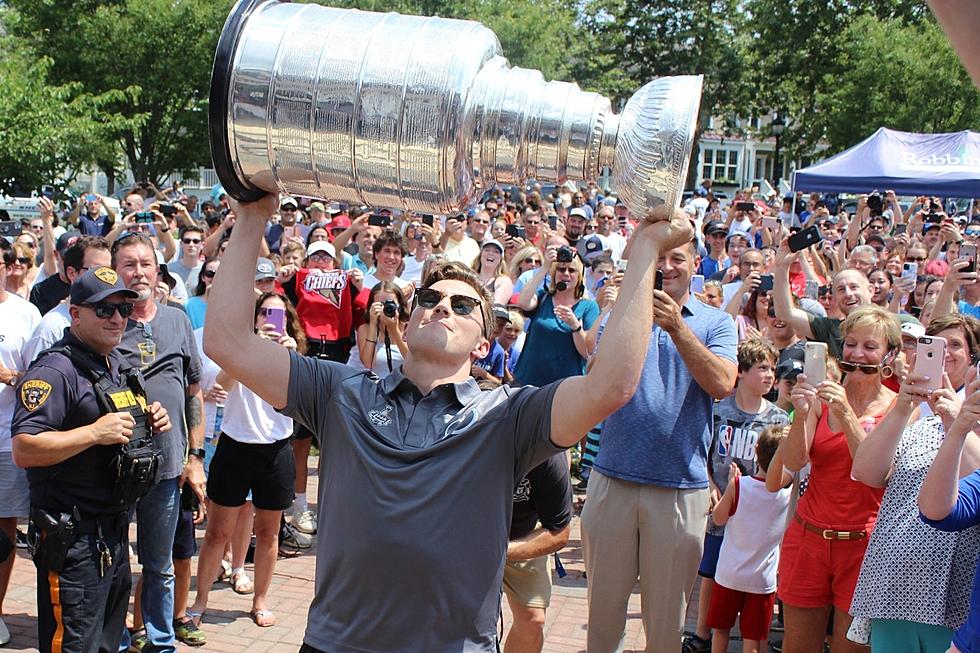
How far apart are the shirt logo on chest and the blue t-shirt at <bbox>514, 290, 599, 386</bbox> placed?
4.75 m

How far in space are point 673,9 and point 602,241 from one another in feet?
115

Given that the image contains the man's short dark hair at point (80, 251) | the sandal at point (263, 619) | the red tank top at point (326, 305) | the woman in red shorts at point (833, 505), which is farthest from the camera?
the red tank top at point (326, 305)

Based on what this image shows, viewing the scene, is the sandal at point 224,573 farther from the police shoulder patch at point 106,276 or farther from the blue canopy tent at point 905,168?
the blue canopy tent at point 905,168

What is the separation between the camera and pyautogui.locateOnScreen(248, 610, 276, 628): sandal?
588 cm

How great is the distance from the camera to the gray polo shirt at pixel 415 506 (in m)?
2.67

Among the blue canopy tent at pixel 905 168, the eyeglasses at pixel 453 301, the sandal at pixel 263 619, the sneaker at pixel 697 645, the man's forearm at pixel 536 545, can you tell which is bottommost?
the sandal at pixel 263 619

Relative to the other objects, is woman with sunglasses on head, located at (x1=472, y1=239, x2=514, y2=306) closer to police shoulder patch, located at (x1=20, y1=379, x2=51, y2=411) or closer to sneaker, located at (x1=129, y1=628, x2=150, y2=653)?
sneaker, located at (x1=129, y1=628, x2=150, y2=653)

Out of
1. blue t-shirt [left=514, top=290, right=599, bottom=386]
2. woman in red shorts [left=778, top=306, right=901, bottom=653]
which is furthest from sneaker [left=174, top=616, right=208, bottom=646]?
woman in red shorts [left=778, top=306, right=901, bottom=653]

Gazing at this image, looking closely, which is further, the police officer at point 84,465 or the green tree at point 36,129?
the green tree at point 36,129

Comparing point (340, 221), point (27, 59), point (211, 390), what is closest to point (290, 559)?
point (211, 390)

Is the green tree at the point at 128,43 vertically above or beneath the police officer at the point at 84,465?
above

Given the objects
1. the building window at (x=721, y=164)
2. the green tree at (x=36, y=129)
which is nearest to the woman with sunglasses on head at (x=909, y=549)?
the green tree at (x=36, y=129)

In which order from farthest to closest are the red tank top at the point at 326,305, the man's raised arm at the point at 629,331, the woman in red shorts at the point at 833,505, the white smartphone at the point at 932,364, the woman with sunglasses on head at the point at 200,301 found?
the red tank top at the point at 326,305 < the woman with sunglasses on head at the point at 200,301 < the woman in red shorts at the point at 833,505 < the white smartphone at the point at 932,364 < the man's raised arm at the point at 629,331

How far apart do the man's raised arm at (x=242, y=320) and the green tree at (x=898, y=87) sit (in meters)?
31.8
